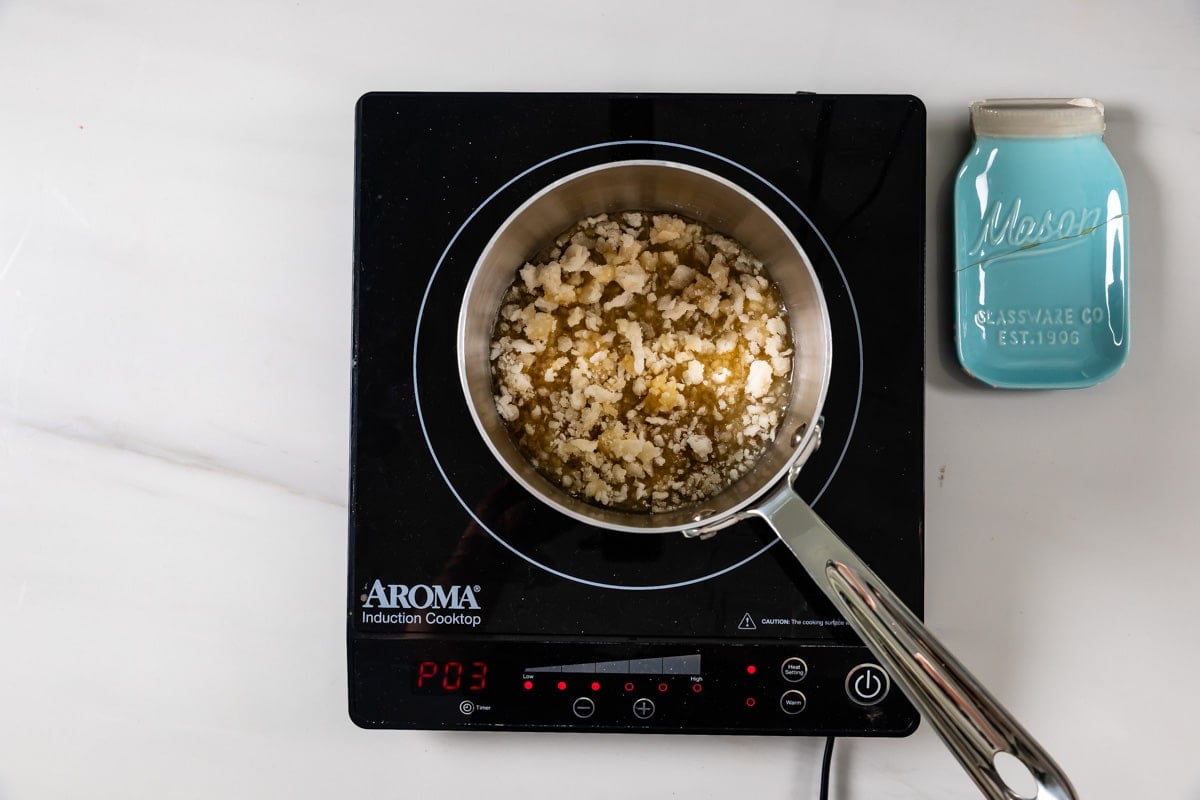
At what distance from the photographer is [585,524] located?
22.2 inches

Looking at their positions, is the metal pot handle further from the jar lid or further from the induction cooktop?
the jar lid

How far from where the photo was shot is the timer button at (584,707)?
568 mm

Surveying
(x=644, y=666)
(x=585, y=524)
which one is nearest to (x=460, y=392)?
(x=585, y=524)

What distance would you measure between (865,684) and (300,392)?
467mm

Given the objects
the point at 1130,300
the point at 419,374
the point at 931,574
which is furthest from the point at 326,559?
the point at 1130,300

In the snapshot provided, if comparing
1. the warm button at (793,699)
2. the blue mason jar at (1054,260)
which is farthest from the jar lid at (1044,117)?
the warm button at (793,699)

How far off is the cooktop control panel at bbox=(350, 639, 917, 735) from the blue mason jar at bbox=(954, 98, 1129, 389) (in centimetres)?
24

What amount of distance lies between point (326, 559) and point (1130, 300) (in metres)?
0.64

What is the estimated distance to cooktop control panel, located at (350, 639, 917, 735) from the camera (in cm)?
57

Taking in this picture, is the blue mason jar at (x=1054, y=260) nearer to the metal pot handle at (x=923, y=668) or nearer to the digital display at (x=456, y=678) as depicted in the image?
the metal pot handle at (x=923, y=668)

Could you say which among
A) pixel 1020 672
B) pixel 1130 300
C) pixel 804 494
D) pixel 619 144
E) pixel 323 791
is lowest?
pixel 323 791

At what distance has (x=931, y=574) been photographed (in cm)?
A: 61

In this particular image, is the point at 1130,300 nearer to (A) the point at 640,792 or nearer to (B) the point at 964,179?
(B) the point at 964,179

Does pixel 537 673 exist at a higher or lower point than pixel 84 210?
lower
